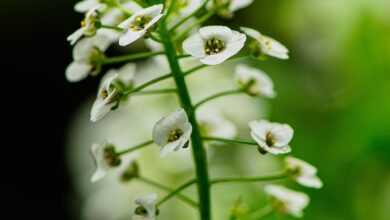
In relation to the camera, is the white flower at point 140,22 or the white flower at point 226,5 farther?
the white flower at point 226,5

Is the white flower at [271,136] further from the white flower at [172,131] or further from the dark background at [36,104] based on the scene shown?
the dark background at [36,104]

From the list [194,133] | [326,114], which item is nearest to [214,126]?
[194,133]

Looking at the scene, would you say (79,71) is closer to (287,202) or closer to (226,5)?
(226,5)

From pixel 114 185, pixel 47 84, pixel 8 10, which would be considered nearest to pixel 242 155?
pixel 114 185

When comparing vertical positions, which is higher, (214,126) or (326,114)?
(326,114)

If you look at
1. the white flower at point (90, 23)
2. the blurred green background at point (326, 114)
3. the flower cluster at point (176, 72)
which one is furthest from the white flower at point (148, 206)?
the blurred green background at point (326, 114)

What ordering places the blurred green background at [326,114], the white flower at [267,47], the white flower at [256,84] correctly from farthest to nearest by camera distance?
the blurred green background at [326,114] → the white flower at [256,84] → the white flower at [267,47]

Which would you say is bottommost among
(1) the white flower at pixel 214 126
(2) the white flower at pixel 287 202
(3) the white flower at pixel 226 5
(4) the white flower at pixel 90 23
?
(2) the white flower at pixel 287 202

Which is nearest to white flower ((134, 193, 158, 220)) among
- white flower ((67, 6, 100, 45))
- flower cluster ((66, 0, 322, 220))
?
flower cluster ((66, 0, 322, 220))
